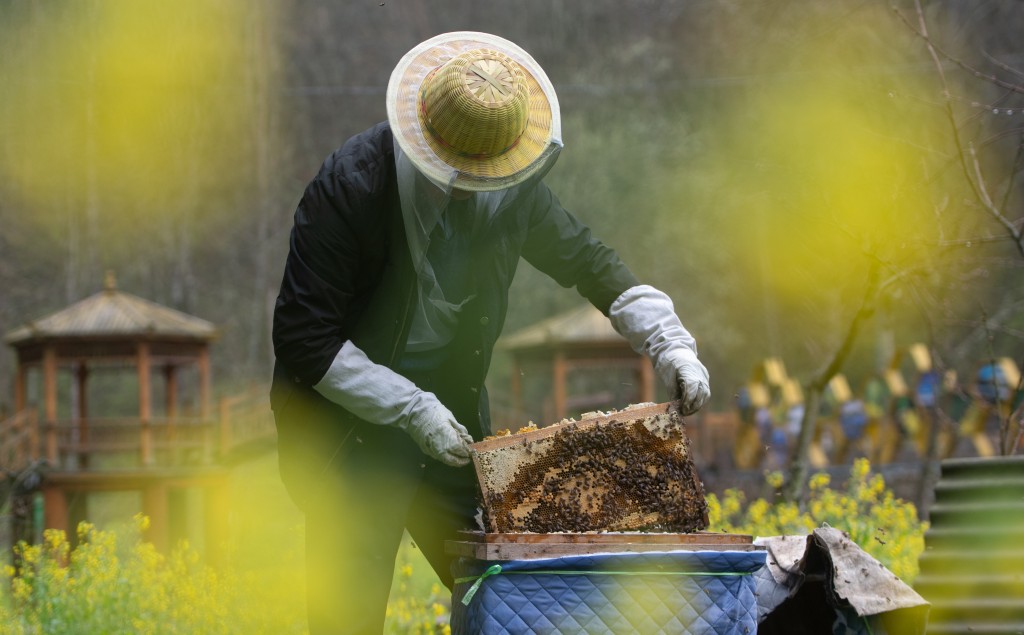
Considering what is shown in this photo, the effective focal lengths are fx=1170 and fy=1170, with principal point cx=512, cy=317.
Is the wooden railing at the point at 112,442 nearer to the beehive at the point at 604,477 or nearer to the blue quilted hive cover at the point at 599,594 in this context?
the beehive at the point at 604,477

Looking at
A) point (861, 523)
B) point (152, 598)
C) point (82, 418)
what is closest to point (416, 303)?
point (152, 598)

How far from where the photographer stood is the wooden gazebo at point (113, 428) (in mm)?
11719

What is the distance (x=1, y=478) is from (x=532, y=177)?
9032 millimetres

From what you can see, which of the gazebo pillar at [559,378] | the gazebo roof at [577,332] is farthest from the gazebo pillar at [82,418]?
the gazebo pillar at [559,378]

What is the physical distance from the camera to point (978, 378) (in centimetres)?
1314

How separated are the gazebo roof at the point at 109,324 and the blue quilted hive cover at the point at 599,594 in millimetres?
9931

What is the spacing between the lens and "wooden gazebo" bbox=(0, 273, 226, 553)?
11719 mm

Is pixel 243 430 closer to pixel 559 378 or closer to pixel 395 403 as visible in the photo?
pixel 559 378

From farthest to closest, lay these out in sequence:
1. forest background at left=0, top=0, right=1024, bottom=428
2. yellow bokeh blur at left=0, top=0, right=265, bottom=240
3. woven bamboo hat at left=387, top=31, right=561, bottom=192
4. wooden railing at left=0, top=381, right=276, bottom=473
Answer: forest background at left=0, top=0, right=1024, bottom=428 < yellow bokeh blur at left=0, top=0, right=265, bottom=240 < wooden railing at left=0, top=381, right=276, bottom=473 < woven bamboo hat at left=387, top=31, right=561, bottom=192

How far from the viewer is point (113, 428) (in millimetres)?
12758

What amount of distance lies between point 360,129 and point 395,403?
63.8ft

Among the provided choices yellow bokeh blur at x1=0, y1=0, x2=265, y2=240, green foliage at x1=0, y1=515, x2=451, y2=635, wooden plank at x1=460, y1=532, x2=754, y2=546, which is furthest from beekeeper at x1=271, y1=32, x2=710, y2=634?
yellow bokeh blur at x1=0, y1=0, x2=265, y2=240

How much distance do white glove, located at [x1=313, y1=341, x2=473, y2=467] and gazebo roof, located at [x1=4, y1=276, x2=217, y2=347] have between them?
9492 millimetres

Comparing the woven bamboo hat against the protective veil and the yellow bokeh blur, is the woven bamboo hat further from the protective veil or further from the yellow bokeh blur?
the yellow bokeh blur
